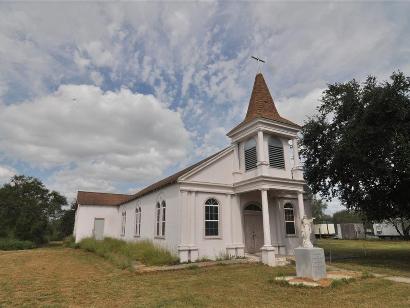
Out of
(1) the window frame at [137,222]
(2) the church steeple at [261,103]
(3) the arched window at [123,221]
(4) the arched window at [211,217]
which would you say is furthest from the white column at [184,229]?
(3) the arched window at [123,221]

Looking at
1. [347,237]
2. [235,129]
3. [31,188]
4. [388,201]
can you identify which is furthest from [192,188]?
[347,237]

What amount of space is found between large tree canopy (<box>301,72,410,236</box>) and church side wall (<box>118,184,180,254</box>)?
9.27 meters

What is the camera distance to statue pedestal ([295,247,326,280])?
10375 mm

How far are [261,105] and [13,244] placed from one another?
26247 millimetres

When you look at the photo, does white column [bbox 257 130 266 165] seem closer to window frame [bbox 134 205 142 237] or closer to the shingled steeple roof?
the shingled steeple roof

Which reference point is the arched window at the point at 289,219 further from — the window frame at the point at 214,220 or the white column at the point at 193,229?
the white column at the point at 193,229

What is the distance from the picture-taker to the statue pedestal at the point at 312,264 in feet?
34.0

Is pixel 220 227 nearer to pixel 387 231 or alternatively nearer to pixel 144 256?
pixel 144 256

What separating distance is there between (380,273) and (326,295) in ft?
17.4

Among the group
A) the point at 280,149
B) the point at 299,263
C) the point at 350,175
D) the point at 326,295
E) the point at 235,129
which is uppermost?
the point at 235,129

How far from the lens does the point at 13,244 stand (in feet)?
92.0

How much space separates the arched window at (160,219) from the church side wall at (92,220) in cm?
1447

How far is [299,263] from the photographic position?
10883mm

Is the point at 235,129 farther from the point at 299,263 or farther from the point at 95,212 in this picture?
the point at 95,212
